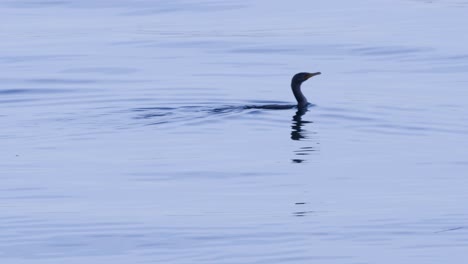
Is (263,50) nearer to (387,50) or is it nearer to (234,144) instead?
(387,50)

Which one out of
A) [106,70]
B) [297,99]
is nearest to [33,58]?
[106,70]

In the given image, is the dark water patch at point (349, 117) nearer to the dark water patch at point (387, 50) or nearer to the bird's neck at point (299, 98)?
the bird's neck at point (299, 98)

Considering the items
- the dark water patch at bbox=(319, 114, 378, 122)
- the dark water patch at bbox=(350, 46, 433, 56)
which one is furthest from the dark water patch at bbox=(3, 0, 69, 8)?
the dark water patch at bbox=(319, 114, 378, 122)

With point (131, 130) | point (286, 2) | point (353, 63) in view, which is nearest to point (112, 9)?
point (286, 2)

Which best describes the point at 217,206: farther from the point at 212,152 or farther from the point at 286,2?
the point at 286,2

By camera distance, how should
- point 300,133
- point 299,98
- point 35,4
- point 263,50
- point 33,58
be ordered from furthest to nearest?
point 35,4 < point 263,50 < point 33,58 < point 299,98 < point 300,133

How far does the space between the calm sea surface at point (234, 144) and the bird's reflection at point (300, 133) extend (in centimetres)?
3

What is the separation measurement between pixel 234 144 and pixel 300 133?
1.38 m

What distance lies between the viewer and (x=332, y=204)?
12.6 m

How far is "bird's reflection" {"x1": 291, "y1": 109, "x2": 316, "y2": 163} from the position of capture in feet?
50.8

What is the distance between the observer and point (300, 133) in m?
17.2

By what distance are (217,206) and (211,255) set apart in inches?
72.5

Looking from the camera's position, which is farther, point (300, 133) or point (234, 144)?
point (300, 133)

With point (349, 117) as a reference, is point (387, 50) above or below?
below
